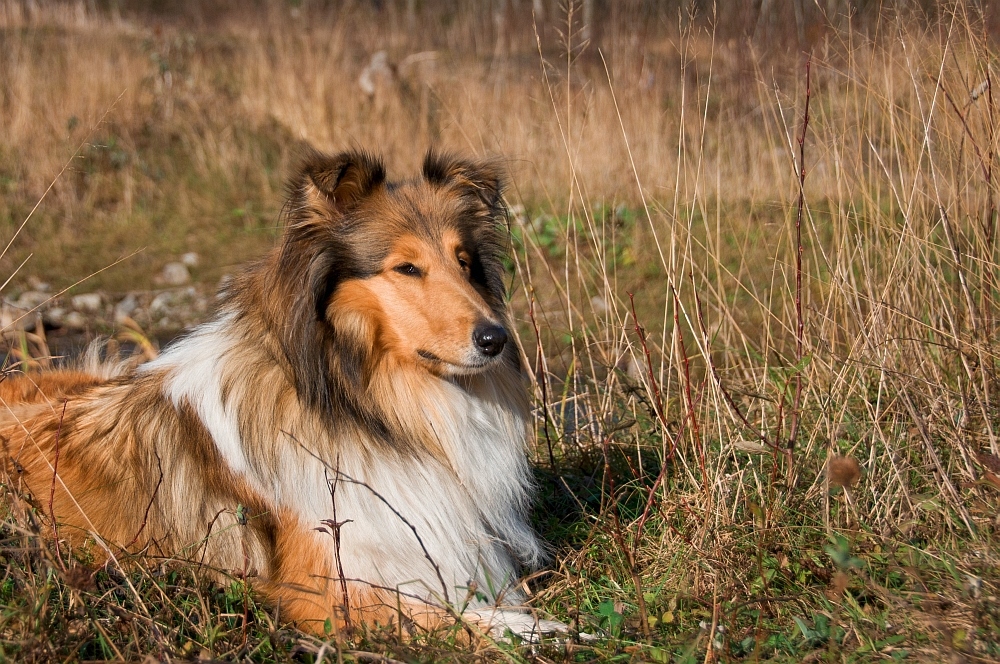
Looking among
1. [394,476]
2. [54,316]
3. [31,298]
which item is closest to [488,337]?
[394,476]

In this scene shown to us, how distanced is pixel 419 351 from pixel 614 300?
1.16 m

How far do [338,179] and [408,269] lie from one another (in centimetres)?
37

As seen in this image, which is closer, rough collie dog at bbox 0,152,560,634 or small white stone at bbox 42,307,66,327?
rough collie dog at bbox 0,152,560,634

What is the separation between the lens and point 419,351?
299 cm

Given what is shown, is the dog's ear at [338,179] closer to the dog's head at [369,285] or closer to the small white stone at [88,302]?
the dog's head at [369,285]

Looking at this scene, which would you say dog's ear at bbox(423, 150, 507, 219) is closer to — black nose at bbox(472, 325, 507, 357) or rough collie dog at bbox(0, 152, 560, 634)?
rough collie dog at bbox(0, 152, 560, 634)

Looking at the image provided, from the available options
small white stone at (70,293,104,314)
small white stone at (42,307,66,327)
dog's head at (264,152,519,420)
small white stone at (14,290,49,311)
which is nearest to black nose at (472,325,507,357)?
dog's head at (264,152,519,420)

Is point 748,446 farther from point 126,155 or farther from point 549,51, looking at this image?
point 549,51

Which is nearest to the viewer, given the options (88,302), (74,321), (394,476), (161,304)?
(394,476)

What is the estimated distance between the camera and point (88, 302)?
769 cm

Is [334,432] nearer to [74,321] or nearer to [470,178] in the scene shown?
[470,178]

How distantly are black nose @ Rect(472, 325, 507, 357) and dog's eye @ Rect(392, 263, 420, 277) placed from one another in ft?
1.06

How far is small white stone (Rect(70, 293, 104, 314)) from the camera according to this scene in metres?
7.61

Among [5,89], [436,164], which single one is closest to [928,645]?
[436,164]
